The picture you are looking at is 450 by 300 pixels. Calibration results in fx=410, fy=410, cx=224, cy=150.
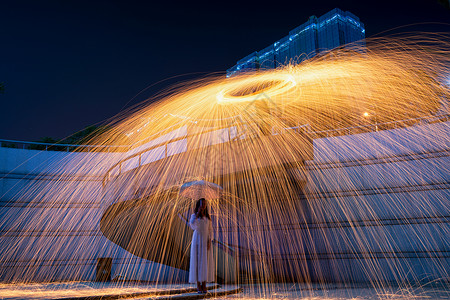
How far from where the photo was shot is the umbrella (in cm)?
986

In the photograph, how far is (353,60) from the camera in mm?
11664

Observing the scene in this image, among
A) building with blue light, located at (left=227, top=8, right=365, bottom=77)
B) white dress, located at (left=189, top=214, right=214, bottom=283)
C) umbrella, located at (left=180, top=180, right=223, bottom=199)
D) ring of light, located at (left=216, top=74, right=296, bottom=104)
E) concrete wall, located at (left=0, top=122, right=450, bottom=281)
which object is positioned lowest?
white dress, located at (left=189, top=214, right=214, bottom=283)

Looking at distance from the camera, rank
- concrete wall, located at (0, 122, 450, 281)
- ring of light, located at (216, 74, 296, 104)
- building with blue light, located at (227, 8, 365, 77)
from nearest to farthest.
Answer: ring of light, located at (216, 74, 296, 104) → concrete wall, located at (0, 122, 450, 281) → building with blue light, located at (227, 8, 365, 77)

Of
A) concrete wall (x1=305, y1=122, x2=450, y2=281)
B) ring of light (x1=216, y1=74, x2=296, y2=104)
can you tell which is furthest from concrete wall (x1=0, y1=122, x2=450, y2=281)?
ring of light (x1=216, y1=74, x2=296, y2=104)

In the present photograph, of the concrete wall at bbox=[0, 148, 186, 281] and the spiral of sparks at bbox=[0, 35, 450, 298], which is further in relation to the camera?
the concrete wall at bbox=[0, 148, 186, 281]

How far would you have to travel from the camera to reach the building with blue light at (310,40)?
830 inches

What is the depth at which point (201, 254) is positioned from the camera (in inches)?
314

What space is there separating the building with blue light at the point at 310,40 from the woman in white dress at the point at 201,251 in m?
13.7

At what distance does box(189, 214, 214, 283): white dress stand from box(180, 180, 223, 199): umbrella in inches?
71.8

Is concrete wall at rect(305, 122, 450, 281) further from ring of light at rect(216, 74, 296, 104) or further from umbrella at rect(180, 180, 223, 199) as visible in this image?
umbrella at rect(180, 180, 223, 199)

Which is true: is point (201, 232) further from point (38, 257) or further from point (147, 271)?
point (38, 257)

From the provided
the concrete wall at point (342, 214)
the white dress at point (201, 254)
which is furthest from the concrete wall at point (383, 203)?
the white dress at point (201, 254)

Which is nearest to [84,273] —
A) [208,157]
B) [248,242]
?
[248,242]

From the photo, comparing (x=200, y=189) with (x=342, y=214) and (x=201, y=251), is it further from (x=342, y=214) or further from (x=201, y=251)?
(x=342, y=214)
